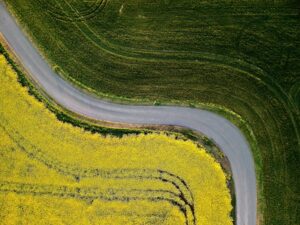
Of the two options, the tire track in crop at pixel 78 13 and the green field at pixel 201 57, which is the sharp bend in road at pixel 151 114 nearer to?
the green field at pixel 201 57

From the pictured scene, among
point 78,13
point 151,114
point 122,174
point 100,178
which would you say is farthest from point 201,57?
point 100,178

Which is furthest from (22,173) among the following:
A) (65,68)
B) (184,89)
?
(184,89)

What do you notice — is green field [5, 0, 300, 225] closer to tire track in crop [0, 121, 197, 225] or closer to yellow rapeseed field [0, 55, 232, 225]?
yellow rapeseed field [0, 55, 232, 225]

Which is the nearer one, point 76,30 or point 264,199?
point 264,199

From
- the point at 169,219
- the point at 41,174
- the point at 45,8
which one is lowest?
the point at 169,219

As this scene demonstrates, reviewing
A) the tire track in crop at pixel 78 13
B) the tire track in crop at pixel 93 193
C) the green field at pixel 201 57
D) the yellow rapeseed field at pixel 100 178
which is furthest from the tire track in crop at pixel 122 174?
the tire track in crop at pixel 78 13

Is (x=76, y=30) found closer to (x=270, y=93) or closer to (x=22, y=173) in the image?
(x=22, y=173)

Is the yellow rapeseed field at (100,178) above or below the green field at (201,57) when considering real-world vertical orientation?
below
